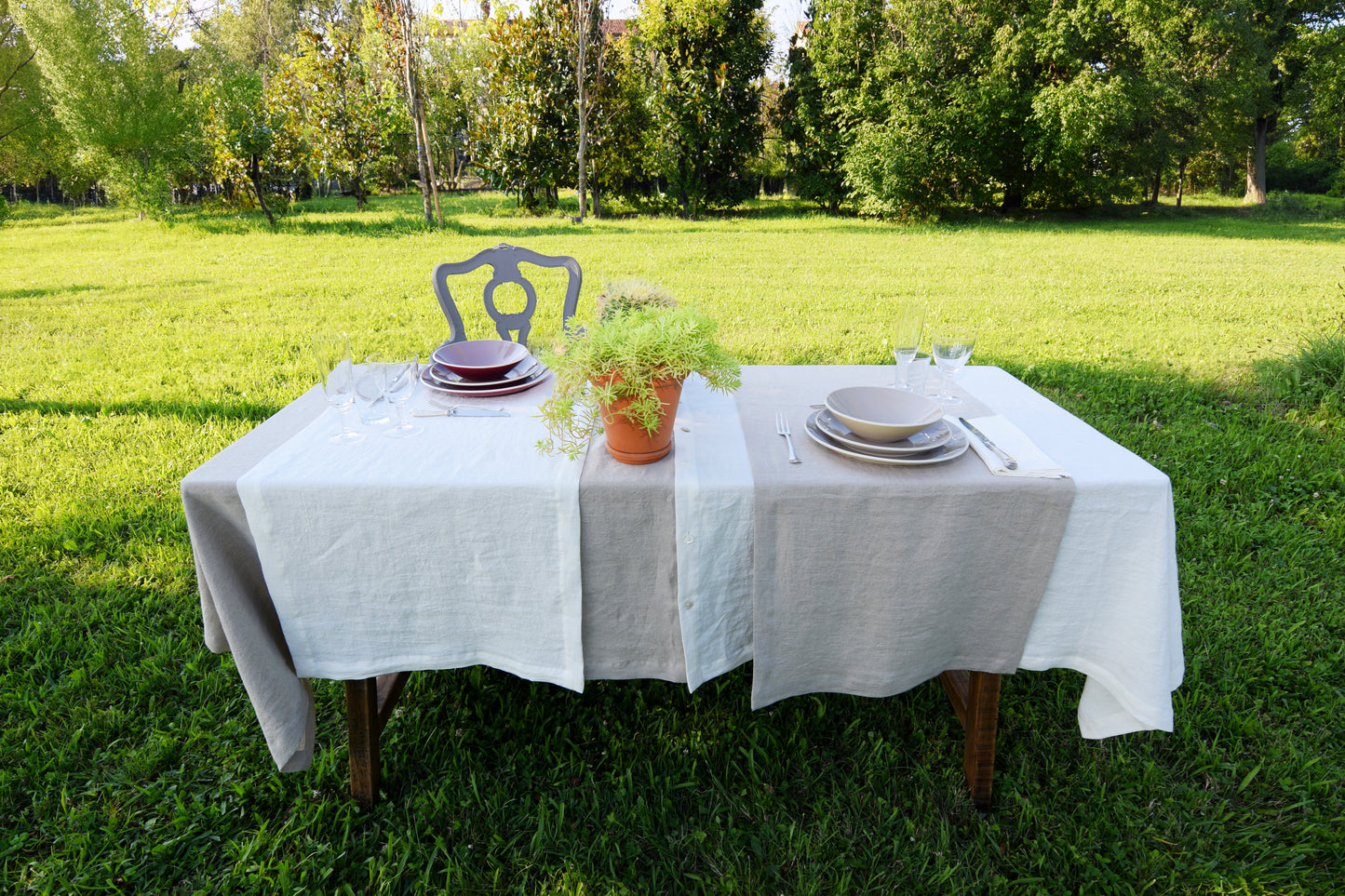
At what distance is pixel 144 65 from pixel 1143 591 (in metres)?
17.5

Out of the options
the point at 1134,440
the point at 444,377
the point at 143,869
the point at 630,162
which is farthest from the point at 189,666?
the point at 630,162

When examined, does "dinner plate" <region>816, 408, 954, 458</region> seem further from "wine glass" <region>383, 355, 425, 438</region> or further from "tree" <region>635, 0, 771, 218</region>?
"tree" <region>635, 0, 771, 218</region>

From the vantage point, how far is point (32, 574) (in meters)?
2.89

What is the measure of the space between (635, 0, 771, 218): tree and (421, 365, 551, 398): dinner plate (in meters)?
14.0

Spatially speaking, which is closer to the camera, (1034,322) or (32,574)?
(32,574)

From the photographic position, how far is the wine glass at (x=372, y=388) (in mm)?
1729

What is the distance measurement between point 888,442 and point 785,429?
26 centimetres

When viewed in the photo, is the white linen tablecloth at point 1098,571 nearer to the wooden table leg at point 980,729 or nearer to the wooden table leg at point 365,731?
the wooden table leg at point 980,729

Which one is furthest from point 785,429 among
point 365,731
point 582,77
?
point 582,77

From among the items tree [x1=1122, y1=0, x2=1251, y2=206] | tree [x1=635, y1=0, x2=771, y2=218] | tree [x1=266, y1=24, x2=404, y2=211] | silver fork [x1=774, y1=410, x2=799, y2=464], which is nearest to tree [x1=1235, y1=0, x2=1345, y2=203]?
tree [x1=1122, y1=0, x2=1251, y2=206]

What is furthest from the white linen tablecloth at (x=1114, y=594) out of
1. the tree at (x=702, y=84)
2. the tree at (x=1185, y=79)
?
the tree at (x=1185, y=79)

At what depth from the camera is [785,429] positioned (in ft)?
5.68

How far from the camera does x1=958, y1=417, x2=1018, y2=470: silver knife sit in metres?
1.54

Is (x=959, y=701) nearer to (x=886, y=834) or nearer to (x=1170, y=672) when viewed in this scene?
(x=886, y=834)
